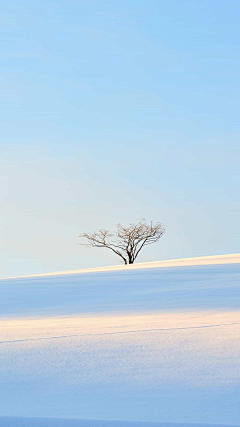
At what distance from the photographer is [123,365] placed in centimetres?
202

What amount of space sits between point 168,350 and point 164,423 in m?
0.78

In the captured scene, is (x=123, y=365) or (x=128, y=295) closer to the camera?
(x=123, y=365)

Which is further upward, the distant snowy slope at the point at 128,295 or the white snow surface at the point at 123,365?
the distant snowy slope at the point at 128,295

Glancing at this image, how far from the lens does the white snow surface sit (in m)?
1.53

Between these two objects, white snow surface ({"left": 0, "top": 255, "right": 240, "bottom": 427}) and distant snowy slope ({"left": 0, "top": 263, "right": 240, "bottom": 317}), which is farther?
distant snowy slope ({"left": 0, "top": 263, "right": 240, "bottom": 317})

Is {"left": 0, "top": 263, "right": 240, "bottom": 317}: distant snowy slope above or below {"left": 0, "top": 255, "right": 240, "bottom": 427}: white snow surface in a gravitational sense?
above

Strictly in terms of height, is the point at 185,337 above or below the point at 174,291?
below

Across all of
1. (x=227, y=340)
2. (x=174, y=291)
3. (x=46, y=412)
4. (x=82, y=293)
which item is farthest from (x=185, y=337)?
(x=82, y=293)

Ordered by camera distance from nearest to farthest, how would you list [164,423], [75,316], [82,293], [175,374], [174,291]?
[164,423], [175,374], [75,316], [174,291], [82,293]

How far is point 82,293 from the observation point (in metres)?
5.04

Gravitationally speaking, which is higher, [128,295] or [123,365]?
[128,295]

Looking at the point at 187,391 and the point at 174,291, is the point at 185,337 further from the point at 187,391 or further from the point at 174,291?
the point at 174,291

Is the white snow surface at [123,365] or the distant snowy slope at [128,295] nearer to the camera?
the white snow surface at [123,365]

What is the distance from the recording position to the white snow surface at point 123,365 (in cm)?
153
